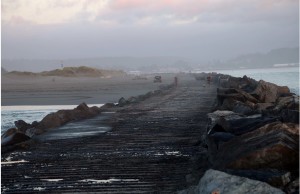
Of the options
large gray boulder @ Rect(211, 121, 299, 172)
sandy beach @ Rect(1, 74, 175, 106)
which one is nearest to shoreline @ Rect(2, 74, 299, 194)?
large gray boulder @ Rect(211, 121, 299, 172)

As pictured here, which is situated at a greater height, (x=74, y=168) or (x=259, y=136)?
(x=259, y=136)

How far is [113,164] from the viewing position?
8148mm

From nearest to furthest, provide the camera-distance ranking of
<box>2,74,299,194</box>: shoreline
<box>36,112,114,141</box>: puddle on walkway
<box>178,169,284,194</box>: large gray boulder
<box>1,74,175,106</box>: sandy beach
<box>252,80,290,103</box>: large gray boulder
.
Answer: <box>178,169,284,194</box>: large gray boulder
<box>2,74,299,194</box>: shoreline
<box>36,112,114,141</box>: puddle on walkway
<box>252,80,290,103</box>: large gray boulder
<box>1,74,175,106</box>: sandy beach

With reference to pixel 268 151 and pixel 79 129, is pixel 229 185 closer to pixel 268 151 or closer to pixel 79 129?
pixel 268 151

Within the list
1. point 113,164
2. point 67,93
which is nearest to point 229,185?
point 113,164

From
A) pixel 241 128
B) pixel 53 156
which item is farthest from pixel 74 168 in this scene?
pixel 241 128

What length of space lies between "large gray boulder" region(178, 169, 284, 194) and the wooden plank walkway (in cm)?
110

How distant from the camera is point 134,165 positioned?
8008 mm

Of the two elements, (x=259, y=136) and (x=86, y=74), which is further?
(x=86, y=74)

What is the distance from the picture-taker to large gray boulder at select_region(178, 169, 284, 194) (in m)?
4.79

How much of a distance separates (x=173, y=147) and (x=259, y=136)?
3.82m

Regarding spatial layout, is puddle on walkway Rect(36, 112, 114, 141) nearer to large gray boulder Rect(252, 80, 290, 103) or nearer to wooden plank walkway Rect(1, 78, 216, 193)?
wooden plank walkway Rect(1, 78, 216, 193)

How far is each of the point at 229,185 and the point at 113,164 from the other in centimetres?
351

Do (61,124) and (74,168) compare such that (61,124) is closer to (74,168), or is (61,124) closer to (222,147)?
(74,168)
